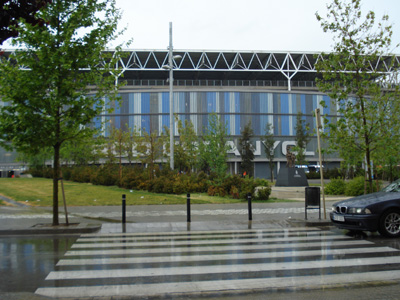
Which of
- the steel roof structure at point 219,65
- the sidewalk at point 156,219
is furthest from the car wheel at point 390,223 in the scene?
the steel roof structure at point 219,65

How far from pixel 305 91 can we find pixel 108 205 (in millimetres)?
56220

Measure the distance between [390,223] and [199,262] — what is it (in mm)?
5724

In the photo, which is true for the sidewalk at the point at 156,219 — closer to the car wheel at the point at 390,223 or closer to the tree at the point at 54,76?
the tree at the point at 54,76

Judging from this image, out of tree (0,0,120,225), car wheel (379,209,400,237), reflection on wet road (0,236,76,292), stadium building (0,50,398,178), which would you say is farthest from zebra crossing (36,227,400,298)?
stadium building (0,50,398,178)

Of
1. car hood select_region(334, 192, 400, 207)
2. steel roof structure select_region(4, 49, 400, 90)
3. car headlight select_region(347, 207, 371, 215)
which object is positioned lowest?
car headlight select_region(347, 207, 371, 215)

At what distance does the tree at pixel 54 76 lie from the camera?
11875 mm

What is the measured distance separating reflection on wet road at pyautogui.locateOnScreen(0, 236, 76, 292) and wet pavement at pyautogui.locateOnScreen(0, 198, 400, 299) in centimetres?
2

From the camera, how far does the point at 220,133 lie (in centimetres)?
3039

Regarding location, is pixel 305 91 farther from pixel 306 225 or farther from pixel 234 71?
pixel 306 225

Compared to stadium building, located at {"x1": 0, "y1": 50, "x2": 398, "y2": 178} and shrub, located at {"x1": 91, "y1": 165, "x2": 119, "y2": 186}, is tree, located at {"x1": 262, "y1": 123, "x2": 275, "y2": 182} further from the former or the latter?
shrub, located at {"x1": 91, "y1": 165, "x2": 119, "y2": 186}

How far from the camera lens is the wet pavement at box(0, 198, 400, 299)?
5781mm

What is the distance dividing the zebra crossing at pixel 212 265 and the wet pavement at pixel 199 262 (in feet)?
0.05

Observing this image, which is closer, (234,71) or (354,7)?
(354,7)

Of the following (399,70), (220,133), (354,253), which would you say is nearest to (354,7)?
(399,70)
